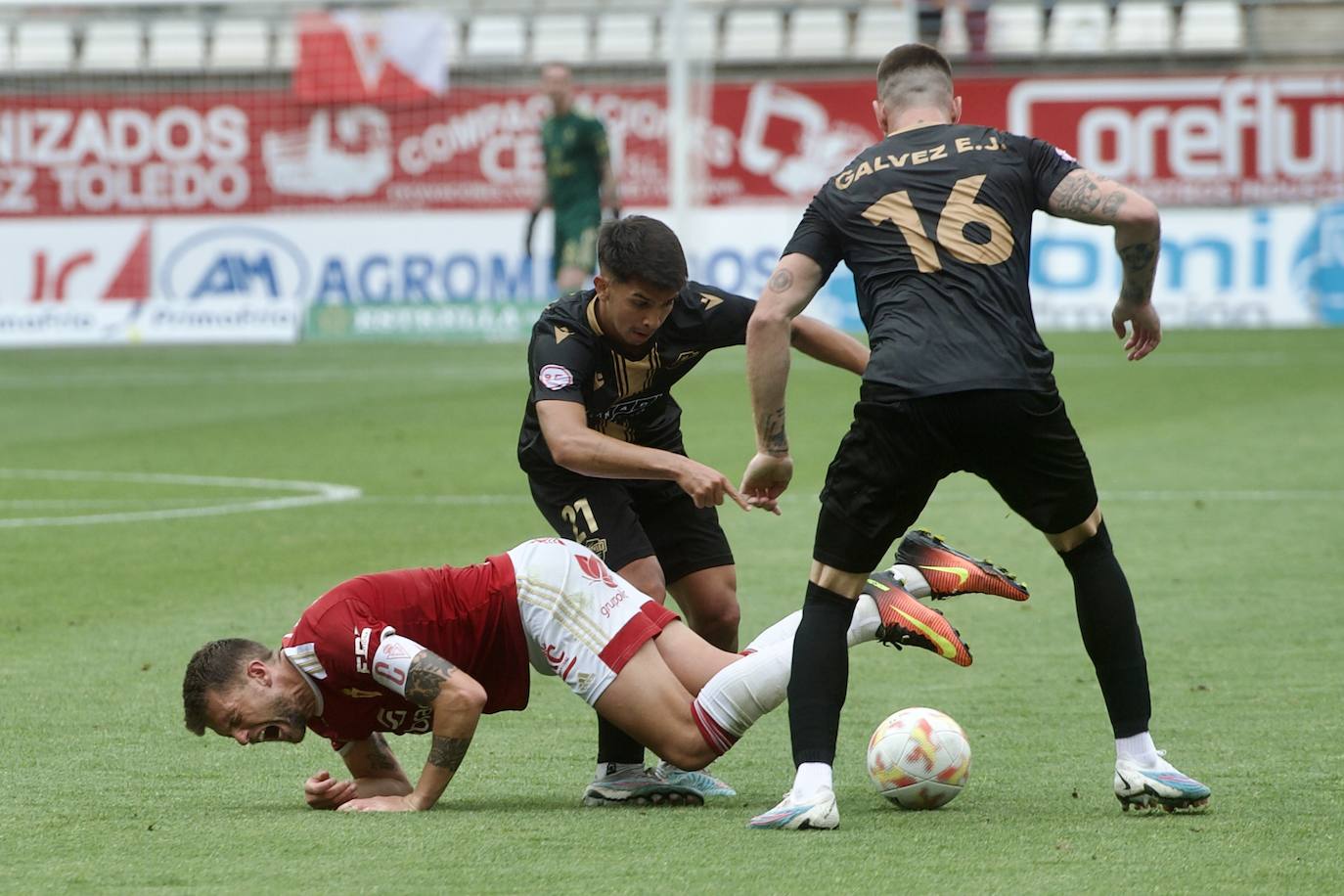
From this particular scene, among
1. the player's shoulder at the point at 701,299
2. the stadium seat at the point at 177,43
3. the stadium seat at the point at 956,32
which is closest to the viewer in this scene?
the player's shoulder at the point at 701,299

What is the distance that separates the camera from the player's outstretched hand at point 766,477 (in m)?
4.88

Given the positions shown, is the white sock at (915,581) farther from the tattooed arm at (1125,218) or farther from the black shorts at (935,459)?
the tattooed arm at (1125,218)

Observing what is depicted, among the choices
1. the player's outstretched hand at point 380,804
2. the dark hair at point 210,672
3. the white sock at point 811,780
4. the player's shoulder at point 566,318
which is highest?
the player's shoulder at point 566,318

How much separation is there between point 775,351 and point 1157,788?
1.33 meters

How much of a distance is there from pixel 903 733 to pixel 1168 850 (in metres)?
0.86

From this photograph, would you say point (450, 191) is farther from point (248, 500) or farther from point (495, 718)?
point (495, 718)

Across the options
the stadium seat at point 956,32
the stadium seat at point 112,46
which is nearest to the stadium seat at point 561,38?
the stadium seat at point 956,32

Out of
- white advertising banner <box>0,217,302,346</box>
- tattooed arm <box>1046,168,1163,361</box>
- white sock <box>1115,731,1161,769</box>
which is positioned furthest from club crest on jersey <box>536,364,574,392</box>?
white advertising banner <box>0,217,302,346</box>

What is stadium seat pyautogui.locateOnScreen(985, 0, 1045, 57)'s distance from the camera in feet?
101

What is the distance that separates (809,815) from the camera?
458 centimetres

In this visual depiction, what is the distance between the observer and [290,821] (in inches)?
188

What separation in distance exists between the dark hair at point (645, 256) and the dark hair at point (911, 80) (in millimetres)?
652

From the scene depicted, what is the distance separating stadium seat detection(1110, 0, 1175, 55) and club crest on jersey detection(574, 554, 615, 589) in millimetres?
26916

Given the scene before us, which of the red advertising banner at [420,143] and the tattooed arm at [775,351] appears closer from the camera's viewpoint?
the tattooed arm at [775,351]
